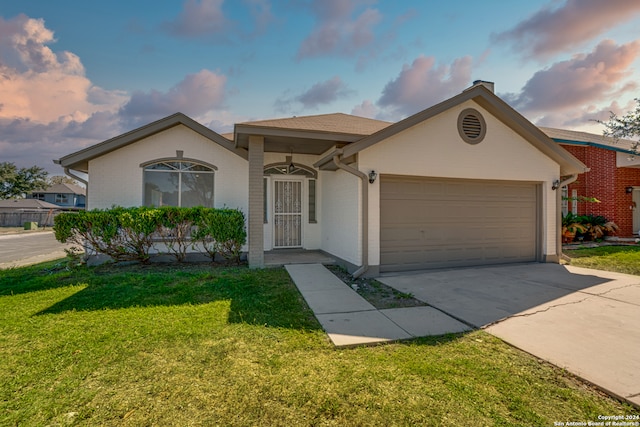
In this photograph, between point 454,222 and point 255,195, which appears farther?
point 454,222

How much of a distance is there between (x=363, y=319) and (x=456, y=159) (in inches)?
201

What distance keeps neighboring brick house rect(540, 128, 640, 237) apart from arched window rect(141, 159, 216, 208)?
13848 millimetres

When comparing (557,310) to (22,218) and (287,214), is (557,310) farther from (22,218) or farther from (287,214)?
(22,218)

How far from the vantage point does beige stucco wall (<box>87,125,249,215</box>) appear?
8.11 m

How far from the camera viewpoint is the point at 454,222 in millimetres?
7617

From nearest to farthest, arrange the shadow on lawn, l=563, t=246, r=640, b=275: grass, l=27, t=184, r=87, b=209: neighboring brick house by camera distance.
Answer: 1. the shadow on lawn
2. l=563, t=246, r=640, b=275: grass
3. l=27, t=184, r=87, b=209: neighboring brick house

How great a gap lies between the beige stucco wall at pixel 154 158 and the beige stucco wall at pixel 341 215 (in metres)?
2.40

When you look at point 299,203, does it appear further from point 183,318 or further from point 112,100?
point 112,100

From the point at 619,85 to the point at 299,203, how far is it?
12108 millimetres

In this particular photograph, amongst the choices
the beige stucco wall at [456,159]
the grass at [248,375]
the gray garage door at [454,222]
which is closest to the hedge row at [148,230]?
the grass at [248,375]

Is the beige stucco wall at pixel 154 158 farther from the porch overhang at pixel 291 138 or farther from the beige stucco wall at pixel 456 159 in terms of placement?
the beige stucco wall at pixel 456 159

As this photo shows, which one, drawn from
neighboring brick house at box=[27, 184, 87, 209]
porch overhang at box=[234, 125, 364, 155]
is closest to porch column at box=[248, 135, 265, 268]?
porch overhang at box=[234, 125, 364, 155]

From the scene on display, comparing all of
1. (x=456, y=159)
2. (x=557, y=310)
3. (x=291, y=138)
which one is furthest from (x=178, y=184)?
(x=557, y=310)

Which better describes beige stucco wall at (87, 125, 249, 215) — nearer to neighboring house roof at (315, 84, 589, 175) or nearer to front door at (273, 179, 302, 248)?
front door at (273, 179, 302, 248)
